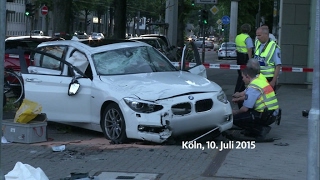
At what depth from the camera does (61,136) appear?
11500 millimetres

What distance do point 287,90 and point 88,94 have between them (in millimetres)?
9668

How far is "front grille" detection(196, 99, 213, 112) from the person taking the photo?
10.1m

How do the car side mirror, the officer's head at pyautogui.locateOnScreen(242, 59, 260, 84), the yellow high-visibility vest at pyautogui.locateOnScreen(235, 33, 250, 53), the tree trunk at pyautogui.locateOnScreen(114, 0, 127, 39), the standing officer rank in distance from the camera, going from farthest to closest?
the tree trunk at pyautogui.locateOnScreen(114, 0, 127, 39) < the yellow high-visibility vest at pyautogui.locateOnScreen(235, 33, 250, 53) < the standing officer < the car side mirror < the officer's head at pyautogui.locateOnScreen(242, 59, 260, 84)

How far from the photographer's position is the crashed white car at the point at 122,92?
9914 millimetres

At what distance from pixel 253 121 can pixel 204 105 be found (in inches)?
34.1

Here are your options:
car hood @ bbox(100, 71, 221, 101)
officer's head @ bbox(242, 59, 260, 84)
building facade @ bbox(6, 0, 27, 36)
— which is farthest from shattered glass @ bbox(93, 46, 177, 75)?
building facade @ bbox(6, 0, 27, 36)

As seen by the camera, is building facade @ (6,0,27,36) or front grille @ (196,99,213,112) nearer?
front grille @ (196,99,213,112)

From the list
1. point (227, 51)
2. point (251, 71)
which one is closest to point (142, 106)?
point (251, 71)

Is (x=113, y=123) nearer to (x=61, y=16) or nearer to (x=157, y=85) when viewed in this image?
(x=157, y=85)

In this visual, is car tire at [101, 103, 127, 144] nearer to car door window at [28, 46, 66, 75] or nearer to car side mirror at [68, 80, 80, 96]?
car side mirror at [68, 80, 80, 96]

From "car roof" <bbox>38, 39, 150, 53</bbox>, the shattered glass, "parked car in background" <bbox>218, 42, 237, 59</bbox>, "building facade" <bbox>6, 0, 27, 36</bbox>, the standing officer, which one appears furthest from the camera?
"building facade" <bbox>6, 0, 27, 36</bbox>

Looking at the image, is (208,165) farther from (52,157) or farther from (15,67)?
(15,67)

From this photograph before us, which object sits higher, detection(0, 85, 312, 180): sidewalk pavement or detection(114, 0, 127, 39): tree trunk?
detection(114, 0, 127, 39): tree trunk

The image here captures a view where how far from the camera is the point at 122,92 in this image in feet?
33.4
